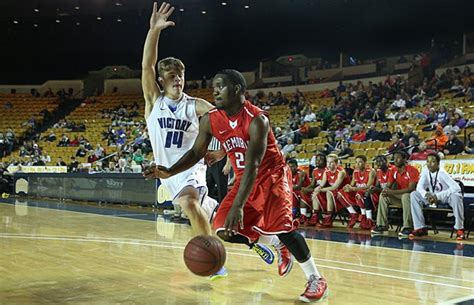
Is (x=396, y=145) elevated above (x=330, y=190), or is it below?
above

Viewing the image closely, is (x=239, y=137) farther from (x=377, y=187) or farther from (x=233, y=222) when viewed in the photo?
(x=377, y=187)

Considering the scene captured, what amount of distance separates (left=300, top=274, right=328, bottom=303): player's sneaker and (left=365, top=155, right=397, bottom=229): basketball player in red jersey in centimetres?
498

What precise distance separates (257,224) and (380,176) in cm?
553

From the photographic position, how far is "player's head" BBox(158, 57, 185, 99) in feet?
14.2

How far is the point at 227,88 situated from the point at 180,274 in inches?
70.6

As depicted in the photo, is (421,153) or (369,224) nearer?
(369,224)

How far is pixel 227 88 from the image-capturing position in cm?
341

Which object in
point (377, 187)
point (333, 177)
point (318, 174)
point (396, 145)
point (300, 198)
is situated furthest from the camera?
point (396, 145)

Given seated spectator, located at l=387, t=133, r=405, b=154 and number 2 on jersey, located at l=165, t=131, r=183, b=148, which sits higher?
seated spectator, located at l=387, t=133, r=405, b=154

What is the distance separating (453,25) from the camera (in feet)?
69.3

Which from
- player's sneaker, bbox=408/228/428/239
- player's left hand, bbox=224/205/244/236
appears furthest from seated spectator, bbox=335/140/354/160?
player's left hand, bbox=224/205/244/236

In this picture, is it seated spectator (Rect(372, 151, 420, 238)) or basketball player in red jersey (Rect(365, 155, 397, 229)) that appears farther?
basketball player in red jersey (Rect(365, 155, 397, 229))

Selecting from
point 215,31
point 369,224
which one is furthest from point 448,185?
point 215,31

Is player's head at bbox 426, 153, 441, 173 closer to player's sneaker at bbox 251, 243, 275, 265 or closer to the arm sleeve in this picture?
the arm sleeve
